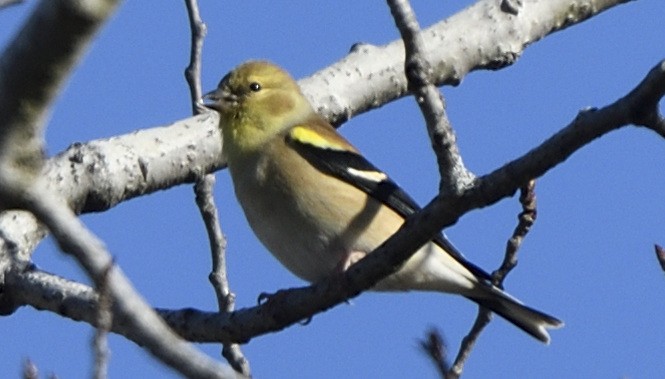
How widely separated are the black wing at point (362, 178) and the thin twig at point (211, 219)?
2.08 ft

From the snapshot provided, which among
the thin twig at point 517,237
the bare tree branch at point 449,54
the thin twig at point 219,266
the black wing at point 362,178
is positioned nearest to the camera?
the thin twig at point 517,237

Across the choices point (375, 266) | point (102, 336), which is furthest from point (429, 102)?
point (102, 336)

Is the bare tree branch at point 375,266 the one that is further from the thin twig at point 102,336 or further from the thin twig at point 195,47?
the thin twig at point 195,47

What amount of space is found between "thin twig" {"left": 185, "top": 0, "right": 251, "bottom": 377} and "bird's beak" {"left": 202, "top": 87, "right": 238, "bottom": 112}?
62 cm

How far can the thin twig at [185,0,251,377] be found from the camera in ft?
17.9

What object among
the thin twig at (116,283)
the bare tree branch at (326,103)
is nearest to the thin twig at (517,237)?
the bare tree branch at (326,103)

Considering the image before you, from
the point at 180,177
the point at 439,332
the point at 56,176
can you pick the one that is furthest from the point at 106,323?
the point at 180,177

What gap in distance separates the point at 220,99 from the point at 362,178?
1025mm

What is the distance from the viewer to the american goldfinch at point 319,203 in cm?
609

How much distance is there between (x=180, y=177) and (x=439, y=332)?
2.78 m

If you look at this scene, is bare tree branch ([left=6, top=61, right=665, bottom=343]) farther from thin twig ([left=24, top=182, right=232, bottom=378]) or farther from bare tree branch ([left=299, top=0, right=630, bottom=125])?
bare tree branch ([left=299, top=0, right=630, bottom=125])

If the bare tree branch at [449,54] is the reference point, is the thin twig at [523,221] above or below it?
below

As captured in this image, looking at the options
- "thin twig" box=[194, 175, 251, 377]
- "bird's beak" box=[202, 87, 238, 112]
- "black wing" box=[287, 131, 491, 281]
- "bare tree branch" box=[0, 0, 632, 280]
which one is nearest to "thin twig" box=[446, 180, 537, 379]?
"thin twig" box=[194, 175, 251, 377]

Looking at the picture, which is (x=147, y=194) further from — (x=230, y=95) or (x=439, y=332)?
(x=439, y=332)
